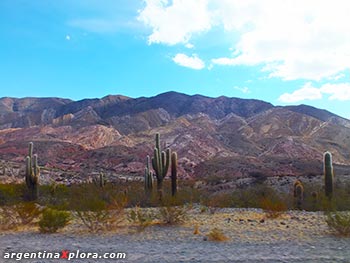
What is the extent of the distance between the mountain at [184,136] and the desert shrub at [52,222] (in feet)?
121

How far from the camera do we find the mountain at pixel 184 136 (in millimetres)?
67525

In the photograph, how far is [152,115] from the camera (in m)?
132

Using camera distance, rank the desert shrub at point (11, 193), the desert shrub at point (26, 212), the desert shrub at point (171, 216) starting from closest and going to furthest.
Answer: the desert shrub at point (171, 216) → the desert shrub at point (26, 212) → the desert shrub at point (11, 193)

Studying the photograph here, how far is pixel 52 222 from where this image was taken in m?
13.1

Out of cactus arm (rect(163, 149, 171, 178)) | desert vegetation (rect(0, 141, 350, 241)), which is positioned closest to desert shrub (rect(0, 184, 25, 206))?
desert vegetation (rect(0, 141, 350, 241))

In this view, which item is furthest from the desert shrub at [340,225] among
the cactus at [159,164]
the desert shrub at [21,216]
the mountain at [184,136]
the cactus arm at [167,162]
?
the mountain at [184,136]

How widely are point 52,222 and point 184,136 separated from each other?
76.7m

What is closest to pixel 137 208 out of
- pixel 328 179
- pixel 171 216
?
pixel 171 216

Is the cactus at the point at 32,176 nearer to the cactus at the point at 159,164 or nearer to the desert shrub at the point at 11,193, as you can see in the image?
the desert shrub at the point at 11,193

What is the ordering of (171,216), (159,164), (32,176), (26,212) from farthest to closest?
(32,176) → (159,164) → (26,212) → (171,216)

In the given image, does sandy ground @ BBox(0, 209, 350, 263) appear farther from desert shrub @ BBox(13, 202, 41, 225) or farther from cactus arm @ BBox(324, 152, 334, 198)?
cactus arm @ BBox(324, 152, 334, 198)

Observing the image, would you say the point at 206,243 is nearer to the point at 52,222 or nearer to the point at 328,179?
the point at 52,222

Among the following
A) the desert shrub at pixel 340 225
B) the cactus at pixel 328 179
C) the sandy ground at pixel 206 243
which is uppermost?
the cactus at pixel 328 179

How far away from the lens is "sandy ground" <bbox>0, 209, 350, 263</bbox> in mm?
8758
